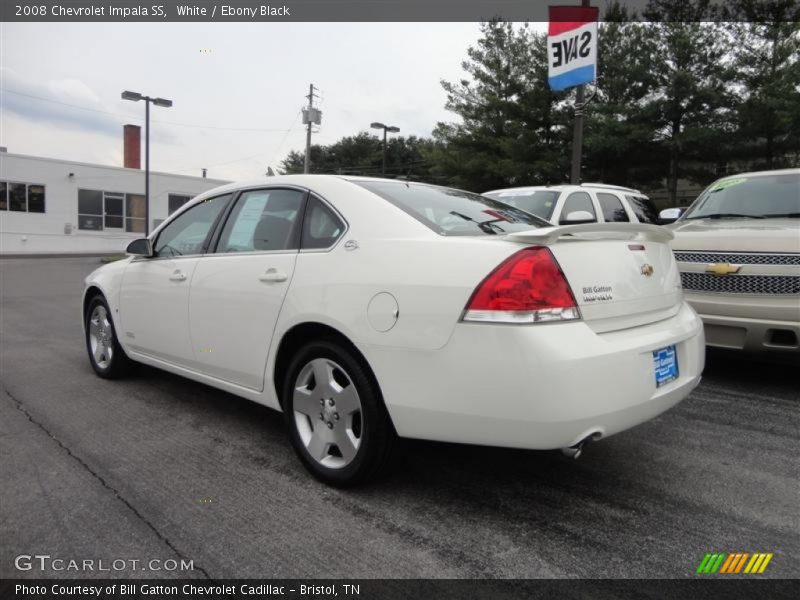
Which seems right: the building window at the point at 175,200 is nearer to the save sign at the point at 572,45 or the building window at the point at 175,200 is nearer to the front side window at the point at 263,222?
the save sign at the point at 572,45

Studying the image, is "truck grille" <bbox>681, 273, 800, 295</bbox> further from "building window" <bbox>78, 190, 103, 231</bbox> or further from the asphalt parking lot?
"building window" <bbox>78, 190, 103, 231</bbox>

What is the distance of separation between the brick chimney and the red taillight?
41.2 meters

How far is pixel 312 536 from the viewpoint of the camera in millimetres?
Answer: 2365

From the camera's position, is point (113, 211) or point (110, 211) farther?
point (113, 211)

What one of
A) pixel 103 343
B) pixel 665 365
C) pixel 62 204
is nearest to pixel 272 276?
pixel 665 365

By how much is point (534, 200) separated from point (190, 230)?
182 inches

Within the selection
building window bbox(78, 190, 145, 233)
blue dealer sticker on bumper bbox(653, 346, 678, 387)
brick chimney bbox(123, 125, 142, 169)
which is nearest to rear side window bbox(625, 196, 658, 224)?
blue dealer sticker on bumper bbox(653, 346, 678, 387)

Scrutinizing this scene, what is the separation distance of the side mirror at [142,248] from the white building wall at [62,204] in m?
22.3

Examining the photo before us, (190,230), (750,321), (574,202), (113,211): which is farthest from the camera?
(113,211)

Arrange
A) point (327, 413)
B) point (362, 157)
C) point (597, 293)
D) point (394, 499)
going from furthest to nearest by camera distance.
Result: point (362, 157) < point (327, 413) < point (394, 499) < point (597, 293)
